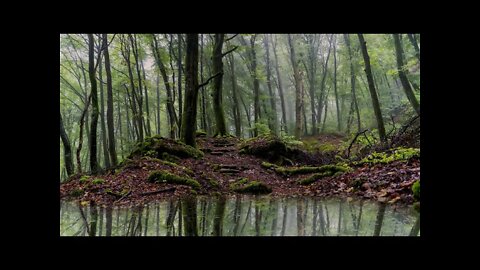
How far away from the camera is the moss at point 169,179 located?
21.3 feet

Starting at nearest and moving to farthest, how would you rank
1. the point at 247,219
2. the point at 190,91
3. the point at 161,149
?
the point at 247,219 → the point at 161,149 → the point at 190,91

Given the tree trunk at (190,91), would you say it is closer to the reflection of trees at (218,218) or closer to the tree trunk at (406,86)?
the reflection of trees at (218,218)

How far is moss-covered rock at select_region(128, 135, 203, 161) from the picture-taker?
30.4 feet

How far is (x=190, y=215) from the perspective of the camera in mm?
4031

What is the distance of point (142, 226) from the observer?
11.4 feet

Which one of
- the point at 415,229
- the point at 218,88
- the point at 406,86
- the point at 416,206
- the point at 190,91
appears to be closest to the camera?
the point at 415,229

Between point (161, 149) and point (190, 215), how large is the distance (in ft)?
18.6

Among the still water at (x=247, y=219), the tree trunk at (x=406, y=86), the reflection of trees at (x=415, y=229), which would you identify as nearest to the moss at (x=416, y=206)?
the still water at (x=247, y=219)

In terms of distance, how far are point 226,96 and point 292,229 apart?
25800mm

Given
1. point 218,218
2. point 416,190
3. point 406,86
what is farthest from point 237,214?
point 406,86

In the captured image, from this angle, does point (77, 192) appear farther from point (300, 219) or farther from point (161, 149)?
point (300, 219)

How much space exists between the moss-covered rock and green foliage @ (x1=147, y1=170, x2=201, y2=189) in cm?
257
